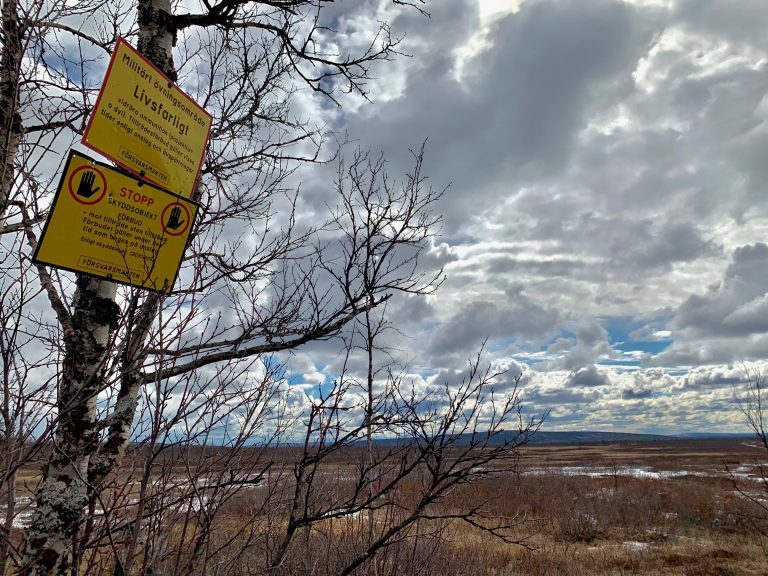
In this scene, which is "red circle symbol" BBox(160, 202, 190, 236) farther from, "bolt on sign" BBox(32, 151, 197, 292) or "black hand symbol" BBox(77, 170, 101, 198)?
"black hand symbol" BBox(77, 170, 101, 198)

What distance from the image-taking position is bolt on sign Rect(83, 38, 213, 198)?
5.98 feet

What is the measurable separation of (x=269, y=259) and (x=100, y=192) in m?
2.07

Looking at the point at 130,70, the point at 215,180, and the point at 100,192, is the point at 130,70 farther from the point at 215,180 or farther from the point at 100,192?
the point at 215,180

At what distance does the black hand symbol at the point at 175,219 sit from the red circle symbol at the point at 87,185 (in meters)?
0.28

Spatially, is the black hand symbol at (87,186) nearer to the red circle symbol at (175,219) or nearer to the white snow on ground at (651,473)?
the red circle symbol at (175,219)

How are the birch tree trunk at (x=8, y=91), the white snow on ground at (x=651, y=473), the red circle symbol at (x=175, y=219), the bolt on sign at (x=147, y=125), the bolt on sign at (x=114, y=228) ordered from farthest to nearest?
the white snow on ground at (x=651, y=473)
the birch tree trunk at (x=8, y=91)
the red circle symbol at (x=175, y=219)
the bolt on sign at (x=147, y=125)
the bolt on sign at (x=114, y=228)

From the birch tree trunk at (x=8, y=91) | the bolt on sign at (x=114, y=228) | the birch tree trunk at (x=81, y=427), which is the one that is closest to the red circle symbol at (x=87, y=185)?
the bolt on sign at (x=114, y=228)

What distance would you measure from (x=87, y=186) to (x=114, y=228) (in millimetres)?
172

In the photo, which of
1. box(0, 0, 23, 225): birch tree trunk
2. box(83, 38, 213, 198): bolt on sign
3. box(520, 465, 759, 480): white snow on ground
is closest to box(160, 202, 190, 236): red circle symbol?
box(83, 38, 213, 198): bolt on sign

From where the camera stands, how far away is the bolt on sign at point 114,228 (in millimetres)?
1688

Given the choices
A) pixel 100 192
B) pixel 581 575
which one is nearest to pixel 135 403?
pixel 100 192

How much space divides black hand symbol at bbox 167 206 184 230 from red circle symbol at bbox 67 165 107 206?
28 centimetres

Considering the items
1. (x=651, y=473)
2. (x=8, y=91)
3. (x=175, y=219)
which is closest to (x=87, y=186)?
(x=175, y=219)

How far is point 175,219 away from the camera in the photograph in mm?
2066
